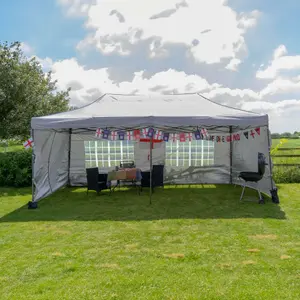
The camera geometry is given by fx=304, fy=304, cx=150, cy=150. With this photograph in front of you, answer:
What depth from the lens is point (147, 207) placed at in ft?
20.4

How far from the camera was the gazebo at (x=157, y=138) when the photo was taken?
6.08m

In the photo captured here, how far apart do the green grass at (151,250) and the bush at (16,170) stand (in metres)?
2.02

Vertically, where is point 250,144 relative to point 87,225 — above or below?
above

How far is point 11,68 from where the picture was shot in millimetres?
9516

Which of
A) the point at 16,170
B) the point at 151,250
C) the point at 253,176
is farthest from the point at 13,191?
the point at 253,176

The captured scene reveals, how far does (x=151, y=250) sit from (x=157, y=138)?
2.85 meters

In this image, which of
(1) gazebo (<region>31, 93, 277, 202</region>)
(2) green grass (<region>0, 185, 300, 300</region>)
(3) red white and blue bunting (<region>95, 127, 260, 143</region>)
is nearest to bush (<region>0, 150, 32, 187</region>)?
(1) gazebo (<region>31, 93, 277, 202</region>)

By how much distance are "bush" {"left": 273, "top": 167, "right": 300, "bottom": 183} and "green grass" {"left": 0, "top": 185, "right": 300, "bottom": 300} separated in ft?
8.26

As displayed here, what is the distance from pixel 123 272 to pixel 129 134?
3.80 m

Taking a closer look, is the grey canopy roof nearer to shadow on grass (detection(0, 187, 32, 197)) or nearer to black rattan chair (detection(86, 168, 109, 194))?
black rattan chair (detection(86, 168, 109, 194))

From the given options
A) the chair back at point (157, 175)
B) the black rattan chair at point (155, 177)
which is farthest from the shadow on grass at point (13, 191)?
the chair back at point (157, 175)

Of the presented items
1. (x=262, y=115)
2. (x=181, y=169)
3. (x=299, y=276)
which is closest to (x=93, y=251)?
(x=299, y=276)

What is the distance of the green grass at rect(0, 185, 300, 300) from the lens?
9.27 feet

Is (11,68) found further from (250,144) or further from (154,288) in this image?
(154,288)
